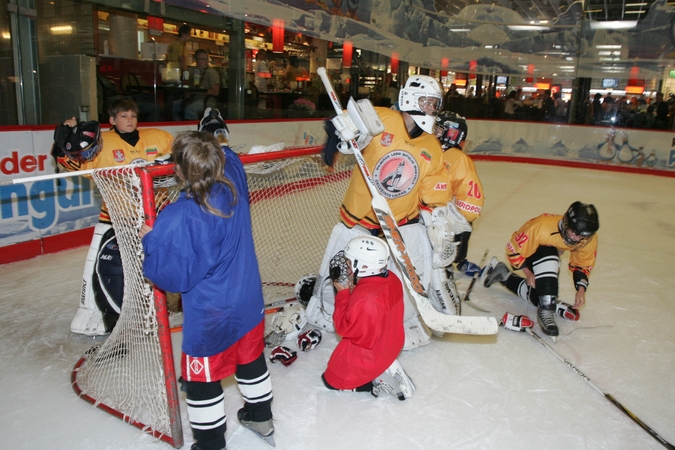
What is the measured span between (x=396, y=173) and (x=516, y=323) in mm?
1216

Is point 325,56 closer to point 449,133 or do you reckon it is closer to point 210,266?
point 449,133

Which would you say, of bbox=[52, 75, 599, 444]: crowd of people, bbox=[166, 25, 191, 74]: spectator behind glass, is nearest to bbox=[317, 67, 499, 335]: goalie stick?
bbox=[52, 75, 599, 444]: crowd of people

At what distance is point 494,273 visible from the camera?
3611 mm

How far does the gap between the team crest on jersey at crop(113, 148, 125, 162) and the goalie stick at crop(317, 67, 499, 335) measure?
118cm

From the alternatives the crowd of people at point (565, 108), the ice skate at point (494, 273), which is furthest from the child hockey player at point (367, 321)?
the crowd of people at point (565, 108)

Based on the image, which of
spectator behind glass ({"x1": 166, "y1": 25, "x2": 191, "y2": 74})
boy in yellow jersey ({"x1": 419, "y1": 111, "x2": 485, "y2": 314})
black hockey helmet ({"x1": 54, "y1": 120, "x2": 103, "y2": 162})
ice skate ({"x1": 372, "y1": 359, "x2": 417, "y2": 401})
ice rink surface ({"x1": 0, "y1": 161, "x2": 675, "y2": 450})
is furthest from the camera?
spectator behind glass ({"x1": 166, "y1": 25, "x2": 191, "y2": 74})

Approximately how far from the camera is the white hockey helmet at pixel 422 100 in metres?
2.43

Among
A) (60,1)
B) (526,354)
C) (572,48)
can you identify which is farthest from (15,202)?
(572,48)

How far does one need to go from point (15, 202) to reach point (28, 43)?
1.32 m

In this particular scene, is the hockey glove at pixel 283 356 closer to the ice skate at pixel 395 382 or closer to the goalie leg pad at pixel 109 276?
the ice skate at pixel 395 382

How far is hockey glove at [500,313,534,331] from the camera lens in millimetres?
2926

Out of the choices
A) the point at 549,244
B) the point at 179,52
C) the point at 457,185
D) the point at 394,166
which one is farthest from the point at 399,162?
the point at 179,52

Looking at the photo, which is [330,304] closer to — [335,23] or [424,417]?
[424,417]

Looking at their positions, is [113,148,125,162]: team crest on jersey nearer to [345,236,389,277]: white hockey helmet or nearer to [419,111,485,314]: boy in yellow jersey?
[345,236,389,277]: white hockey helmet
